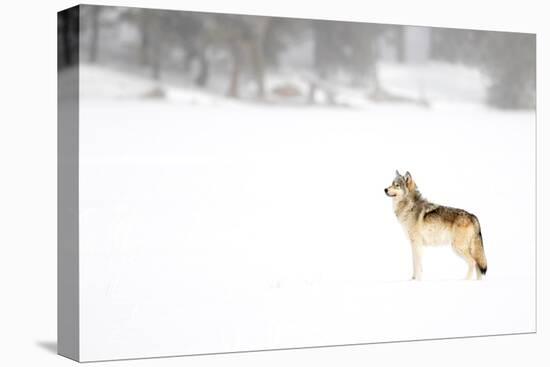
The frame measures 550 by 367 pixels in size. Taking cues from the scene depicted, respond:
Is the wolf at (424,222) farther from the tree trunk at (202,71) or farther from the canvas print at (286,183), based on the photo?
the tree trunk at (202,71)

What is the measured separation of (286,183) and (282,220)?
332mm

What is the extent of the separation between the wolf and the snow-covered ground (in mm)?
93

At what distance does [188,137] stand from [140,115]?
1.50 ft

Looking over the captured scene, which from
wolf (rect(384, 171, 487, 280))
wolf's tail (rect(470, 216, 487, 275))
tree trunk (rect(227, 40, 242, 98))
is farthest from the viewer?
wolf's tail (rect(470, 216, 487, 275))

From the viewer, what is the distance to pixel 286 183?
11016 millimetres

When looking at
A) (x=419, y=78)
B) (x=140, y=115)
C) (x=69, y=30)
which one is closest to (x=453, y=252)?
(x=419, y=78)

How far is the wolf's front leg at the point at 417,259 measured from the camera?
11414 millimetres

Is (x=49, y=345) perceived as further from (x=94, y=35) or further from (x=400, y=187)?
(x=400, y=187)

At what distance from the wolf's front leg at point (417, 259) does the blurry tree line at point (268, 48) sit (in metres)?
1.41

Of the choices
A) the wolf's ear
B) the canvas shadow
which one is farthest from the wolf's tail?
the canvas shadow

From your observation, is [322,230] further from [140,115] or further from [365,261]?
[140,115]

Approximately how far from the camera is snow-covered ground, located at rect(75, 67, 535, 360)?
10.2m

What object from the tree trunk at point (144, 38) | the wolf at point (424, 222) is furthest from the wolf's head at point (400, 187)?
the tree trunk at point (144, 38)

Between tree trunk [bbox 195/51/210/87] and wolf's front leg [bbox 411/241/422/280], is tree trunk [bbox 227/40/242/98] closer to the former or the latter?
tree trunk [bbox 195/51/210/87]
